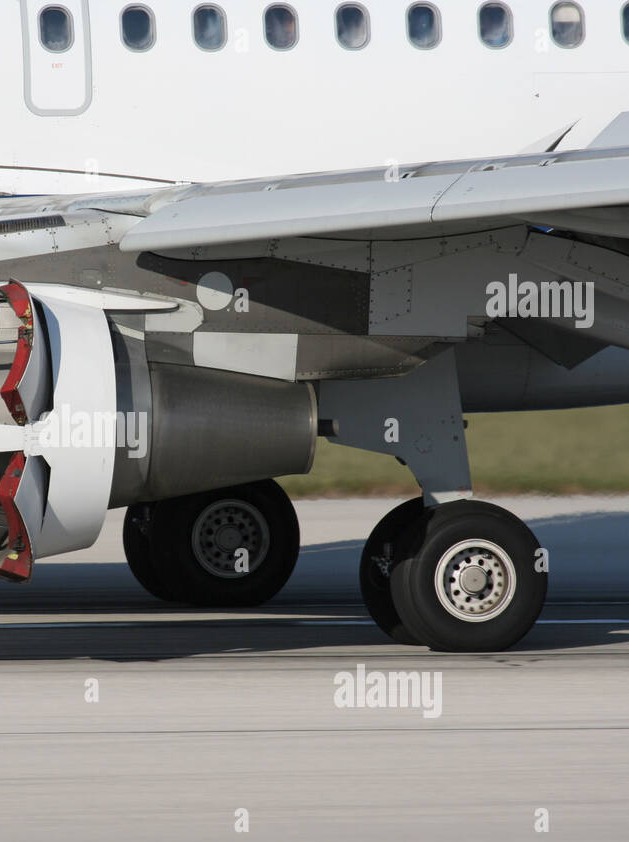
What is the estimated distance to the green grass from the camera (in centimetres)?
2142

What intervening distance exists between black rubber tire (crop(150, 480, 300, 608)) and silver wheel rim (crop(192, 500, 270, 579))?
0.11 ft

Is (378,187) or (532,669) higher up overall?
(378,187)

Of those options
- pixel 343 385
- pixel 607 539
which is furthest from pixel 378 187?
pixel 607 539

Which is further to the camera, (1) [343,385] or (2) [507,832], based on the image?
(1) [343,385]

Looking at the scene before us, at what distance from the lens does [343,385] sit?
10.1 m

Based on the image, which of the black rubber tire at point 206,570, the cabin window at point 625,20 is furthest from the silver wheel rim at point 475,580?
the cabin window at point 625,20

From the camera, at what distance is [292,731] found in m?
7.85

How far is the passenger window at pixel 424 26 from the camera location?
11.2m

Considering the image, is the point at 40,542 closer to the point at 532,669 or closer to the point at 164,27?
the point at 532,669

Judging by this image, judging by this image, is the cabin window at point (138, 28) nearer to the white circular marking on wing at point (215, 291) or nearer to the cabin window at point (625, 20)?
the white circular marking on wing at point (215, 291)

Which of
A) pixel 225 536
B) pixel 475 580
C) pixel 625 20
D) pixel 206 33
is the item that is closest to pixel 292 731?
pixel 475 580

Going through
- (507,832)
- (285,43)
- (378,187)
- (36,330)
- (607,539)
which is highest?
(285,43)

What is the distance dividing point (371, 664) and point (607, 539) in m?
9.27

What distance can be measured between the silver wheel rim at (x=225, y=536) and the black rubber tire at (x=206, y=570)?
0.11ft
